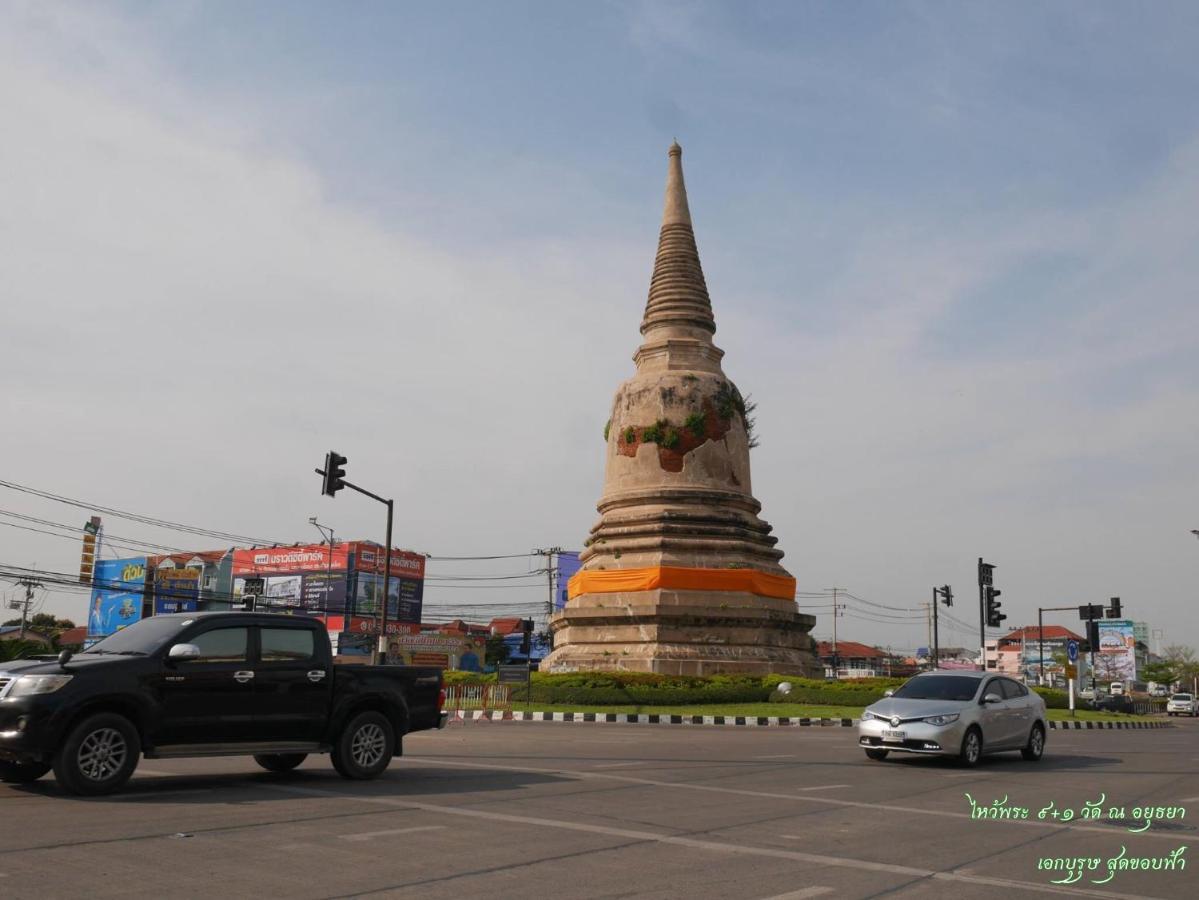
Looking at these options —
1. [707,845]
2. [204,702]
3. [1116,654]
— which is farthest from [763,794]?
[1116,654]

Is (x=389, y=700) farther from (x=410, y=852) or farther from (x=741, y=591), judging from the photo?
(x=741, y=591)

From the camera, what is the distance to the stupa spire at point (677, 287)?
134ft

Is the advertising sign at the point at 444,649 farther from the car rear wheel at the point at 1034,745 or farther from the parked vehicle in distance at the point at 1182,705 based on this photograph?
the car rear wheel at the point at 1034,745

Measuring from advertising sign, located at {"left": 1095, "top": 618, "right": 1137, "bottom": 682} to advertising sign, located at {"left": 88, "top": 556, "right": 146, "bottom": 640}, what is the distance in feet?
287

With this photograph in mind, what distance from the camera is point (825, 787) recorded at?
466 inches

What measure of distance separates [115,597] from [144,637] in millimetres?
80766

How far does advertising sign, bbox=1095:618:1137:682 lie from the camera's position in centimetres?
10750

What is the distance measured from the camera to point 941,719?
14164 mm

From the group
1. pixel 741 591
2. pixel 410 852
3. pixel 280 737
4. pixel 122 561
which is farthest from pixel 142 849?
pixel 122 561

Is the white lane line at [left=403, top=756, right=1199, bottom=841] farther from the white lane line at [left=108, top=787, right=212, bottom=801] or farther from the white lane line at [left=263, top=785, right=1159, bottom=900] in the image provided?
the white lane line at [left=108, top=787, right=212, bottom=801]

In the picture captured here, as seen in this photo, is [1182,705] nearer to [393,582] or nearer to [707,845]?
Result: [393,582]

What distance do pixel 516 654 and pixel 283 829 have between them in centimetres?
9222

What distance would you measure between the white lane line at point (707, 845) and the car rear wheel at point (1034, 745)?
31.0ft

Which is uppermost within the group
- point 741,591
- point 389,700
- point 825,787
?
point 741,591
